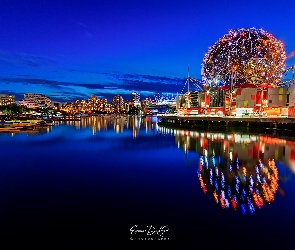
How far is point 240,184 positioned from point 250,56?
35.5 meters

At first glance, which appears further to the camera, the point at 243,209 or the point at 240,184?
the point at 240,184

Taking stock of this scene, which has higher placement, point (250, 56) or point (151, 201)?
point (250, 56)

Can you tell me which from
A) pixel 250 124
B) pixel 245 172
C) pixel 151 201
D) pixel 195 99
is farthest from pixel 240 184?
pixel 195 99

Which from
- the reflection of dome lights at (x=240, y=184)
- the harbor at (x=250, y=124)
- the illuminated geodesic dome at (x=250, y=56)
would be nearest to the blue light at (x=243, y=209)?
the reflection of dome lights at (x=240, y=184)

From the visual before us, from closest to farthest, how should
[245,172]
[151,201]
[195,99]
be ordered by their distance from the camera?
[151,201] < [245,172] < [195,99]

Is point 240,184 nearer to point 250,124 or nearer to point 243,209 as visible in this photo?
point 243,209

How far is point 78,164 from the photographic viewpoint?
57.0 feet

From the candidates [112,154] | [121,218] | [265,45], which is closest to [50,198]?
[121,218]

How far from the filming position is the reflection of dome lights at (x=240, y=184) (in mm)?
9922

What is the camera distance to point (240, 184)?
12.2 metres

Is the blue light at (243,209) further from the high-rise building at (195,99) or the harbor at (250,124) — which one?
the high-rise building at (195,99)

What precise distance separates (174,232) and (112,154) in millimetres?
14479

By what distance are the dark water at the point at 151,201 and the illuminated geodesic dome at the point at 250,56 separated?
2830 centimetres

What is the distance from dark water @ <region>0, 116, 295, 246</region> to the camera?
744 centimetres
